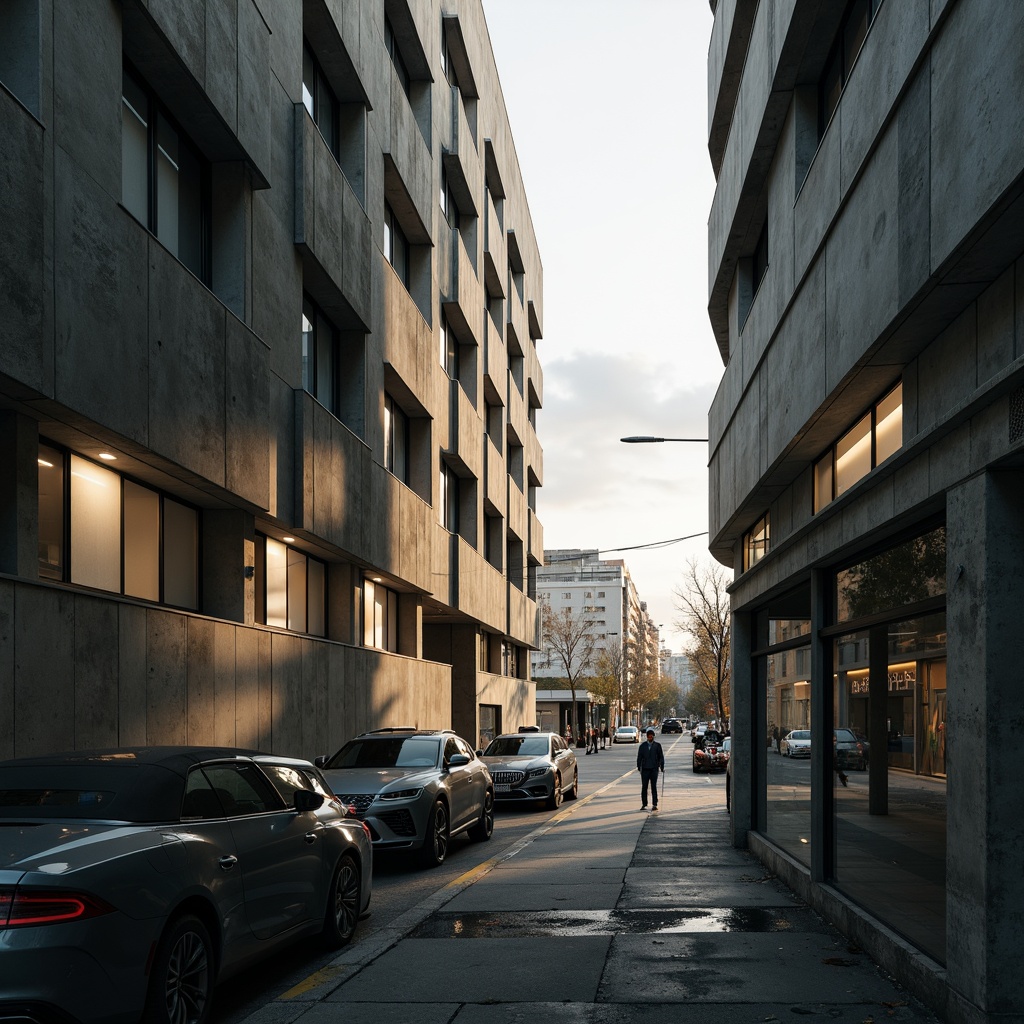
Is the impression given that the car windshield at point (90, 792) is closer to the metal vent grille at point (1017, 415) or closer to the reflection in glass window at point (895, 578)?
the reflection in glass window at point (895, 578)

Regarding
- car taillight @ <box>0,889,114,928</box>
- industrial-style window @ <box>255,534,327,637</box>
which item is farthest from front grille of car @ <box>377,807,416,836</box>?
car taillight @ <box>0,889,114,928</box>

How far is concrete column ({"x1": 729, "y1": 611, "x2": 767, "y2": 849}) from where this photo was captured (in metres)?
16.5

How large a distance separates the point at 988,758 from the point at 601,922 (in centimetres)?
503

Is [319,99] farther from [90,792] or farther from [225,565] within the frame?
[90,792]

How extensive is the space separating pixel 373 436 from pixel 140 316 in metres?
10.8

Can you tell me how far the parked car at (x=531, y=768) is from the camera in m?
24.4

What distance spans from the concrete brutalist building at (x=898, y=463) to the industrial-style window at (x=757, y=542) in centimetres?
101

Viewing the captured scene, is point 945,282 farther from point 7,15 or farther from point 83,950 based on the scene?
point 7,15

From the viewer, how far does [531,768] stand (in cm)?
2475

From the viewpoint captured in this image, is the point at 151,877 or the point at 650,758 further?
the point at 650,758

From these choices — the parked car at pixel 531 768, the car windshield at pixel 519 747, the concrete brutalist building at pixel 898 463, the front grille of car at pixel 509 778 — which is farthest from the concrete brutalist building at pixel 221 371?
the concrete brutalist building at pixel 898 463

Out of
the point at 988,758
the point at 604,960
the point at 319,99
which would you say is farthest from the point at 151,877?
the point at 319,99

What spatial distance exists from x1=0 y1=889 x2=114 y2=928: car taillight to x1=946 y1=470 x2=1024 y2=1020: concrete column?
466cm

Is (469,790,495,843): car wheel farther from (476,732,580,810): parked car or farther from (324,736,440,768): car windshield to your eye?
(476,732,580,810): parked car
